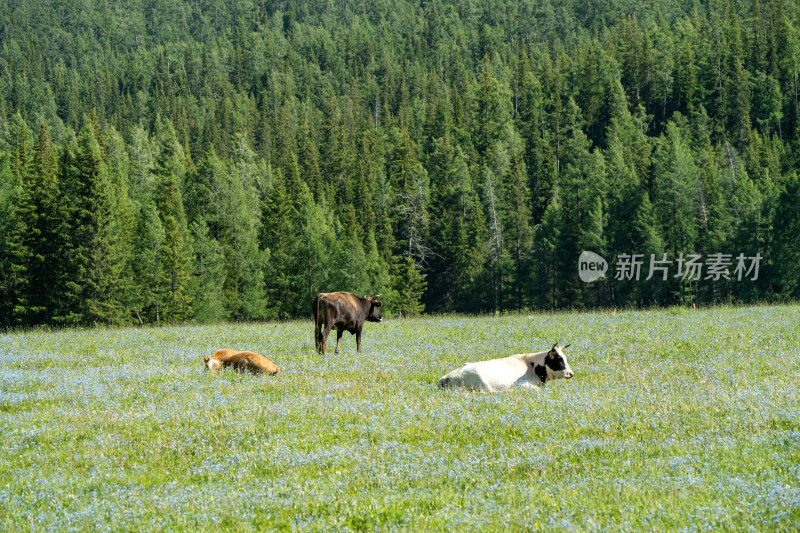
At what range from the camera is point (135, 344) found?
2667 centimetres

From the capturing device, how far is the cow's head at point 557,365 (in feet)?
53.2

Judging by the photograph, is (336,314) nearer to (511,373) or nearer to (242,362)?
(242,362)

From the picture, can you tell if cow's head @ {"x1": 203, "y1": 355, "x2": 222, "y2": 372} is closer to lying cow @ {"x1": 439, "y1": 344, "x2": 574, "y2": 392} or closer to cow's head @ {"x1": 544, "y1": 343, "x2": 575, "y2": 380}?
lying cow @ {"x1": 439, "y1": 344, "x2": 574, "y2": 392}

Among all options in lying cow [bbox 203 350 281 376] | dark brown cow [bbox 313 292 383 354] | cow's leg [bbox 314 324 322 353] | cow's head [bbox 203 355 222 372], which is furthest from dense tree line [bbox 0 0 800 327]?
cow's head [bbox 203 355 222 372]

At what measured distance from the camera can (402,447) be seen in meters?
10.5

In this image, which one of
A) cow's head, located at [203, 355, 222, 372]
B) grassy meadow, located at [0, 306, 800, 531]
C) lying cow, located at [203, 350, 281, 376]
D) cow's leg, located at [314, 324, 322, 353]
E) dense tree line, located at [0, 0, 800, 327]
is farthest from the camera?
dense tree line, located at [0, 0, 800, 327]

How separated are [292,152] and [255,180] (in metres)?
33.4

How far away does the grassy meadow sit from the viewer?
25.9ft

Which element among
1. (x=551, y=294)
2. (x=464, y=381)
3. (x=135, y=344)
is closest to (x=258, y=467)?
(x=464, y=381)

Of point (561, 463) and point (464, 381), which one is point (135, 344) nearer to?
point (464, 381)

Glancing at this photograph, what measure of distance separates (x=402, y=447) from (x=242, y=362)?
29.5 feet

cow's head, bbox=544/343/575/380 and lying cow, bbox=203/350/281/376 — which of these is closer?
cow's head, bbox=544/343/575/380

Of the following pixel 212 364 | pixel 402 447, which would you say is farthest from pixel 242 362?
pixel 402 447

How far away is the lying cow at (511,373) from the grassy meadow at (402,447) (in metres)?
0.57
